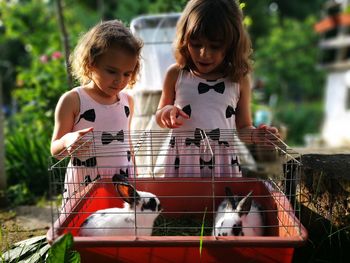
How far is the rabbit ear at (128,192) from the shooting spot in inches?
54.2

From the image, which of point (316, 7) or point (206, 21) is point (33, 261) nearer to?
point (206, 21)

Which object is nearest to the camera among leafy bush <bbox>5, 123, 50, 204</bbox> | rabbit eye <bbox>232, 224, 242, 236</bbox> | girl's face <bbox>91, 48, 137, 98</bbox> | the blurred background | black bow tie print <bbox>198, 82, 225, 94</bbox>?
rabbit eye <bbox>232, 224, 242, 236</bbox>

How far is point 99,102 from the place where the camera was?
1.78 m

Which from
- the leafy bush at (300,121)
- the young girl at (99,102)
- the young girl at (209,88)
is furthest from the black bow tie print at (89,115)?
the leafy bush at (300,121)

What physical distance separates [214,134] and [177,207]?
350 millimetres

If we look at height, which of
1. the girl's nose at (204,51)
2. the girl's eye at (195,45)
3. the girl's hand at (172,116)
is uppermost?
the girl's eye at (195,45)

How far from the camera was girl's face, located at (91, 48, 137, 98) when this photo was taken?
1.66 meters

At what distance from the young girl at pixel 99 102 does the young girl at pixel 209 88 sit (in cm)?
20

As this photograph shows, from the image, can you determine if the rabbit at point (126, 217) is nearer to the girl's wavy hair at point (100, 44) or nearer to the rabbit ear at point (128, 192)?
the rabbit ear at point (128, 192)

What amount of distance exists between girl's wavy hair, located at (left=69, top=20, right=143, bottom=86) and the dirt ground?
0.81 meters

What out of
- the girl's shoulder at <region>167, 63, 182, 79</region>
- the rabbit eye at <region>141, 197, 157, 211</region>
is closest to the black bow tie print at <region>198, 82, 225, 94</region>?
the girl's shoulder at <region>167, 63, 182, 79</region>

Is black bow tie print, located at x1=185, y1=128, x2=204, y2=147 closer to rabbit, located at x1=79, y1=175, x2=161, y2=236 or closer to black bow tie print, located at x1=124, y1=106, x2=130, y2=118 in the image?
black bow tie print, located at x1=124, y1=106, x2=130, y2=118

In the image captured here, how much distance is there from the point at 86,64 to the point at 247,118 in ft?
2.62

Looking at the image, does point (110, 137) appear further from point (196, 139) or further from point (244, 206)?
point (244, 206)
